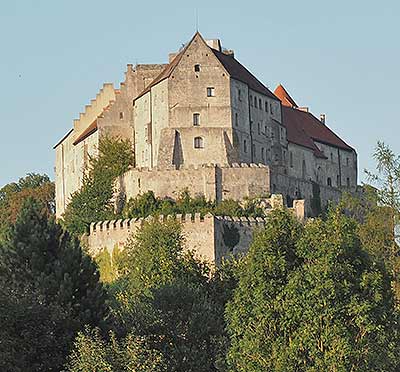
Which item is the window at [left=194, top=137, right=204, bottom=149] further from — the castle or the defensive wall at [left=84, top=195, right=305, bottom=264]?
the defensive wall at [left=84, top=195, right=305, bottom=264]

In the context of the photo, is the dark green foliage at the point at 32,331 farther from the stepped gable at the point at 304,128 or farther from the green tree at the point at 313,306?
the stepped gable at the point at 304,128

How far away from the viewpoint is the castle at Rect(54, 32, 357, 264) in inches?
3782

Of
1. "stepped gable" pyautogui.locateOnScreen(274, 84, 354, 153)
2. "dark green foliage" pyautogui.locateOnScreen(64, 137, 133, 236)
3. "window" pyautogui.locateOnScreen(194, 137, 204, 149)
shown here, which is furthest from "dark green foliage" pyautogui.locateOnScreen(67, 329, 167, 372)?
"stepped gable" pyautogui.locateOnScreen(274, 84, 354, 153)

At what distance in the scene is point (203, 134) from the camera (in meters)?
99.9

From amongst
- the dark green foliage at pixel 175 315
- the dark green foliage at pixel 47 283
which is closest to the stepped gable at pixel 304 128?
the dark green foliage at pixel 175 315

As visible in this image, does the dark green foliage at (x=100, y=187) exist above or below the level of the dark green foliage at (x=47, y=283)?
above

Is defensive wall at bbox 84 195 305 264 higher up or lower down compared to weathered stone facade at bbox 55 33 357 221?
lower down

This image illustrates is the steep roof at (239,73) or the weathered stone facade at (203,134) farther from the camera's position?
the steep roof at (239,73)

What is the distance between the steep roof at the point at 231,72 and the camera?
333 feet

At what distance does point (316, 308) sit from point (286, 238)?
3745mm

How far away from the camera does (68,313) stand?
174ft

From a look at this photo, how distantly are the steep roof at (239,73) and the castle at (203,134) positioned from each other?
101 millimetres

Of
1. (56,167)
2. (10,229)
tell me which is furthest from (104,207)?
(10,229)

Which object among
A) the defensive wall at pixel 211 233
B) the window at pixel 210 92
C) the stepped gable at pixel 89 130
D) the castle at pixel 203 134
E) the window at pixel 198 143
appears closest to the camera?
the defensive wall at pixel 211 233
